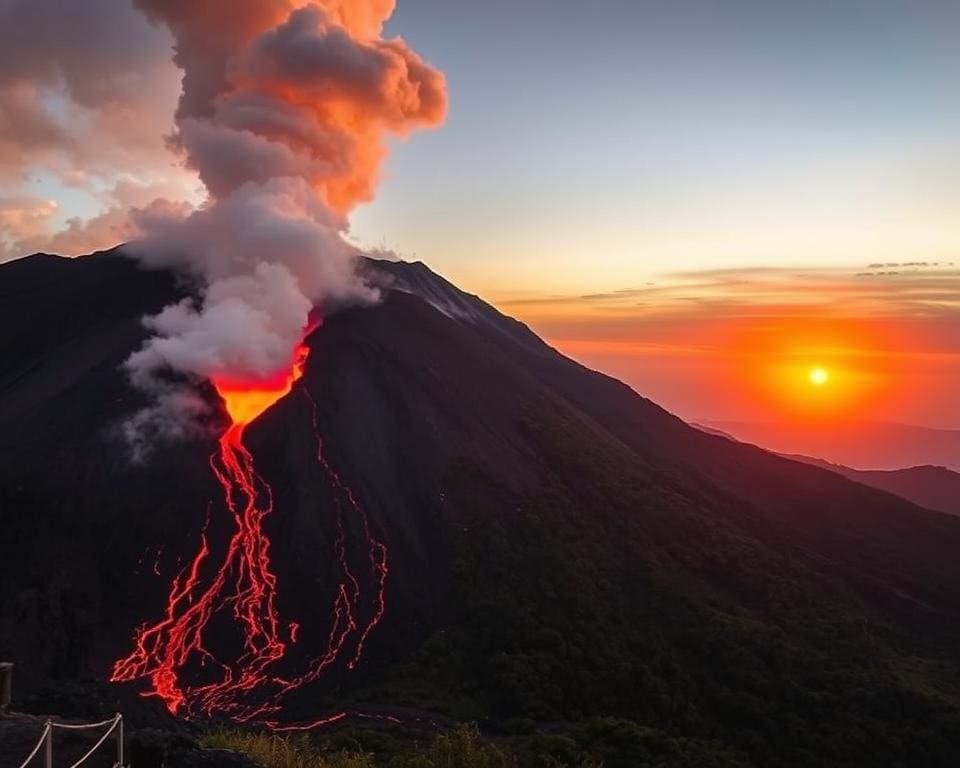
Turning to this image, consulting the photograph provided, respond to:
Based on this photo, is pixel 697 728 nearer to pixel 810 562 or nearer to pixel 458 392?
pixel 810 562

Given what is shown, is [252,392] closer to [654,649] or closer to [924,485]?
[654,649]

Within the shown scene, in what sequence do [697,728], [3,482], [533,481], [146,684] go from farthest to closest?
1. [533,481]
2. [3,482]
3. [697,728]
4. [146,684]

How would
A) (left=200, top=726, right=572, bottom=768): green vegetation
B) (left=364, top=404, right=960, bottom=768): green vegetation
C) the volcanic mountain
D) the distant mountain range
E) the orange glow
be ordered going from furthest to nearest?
the distant mountain range
the orange glow
the volcanic mountain
(left=364, top=404, right=960, bottom=768): green vegetation
(left=200, top=726, right=572, bottom=768): green vegetation

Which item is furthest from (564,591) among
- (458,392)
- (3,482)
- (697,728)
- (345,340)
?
(3,482)

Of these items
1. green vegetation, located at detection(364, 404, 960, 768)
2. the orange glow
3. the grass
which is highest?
the orange glow

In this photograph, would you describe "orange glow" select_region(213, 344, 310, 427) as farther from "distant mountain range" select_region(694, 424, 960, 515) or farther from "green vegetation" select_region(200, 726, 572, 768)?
"distant mountain range" select_region(694, 424, 960, 515)

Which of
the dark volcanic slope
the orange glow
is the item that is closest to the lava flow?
the orange glow
